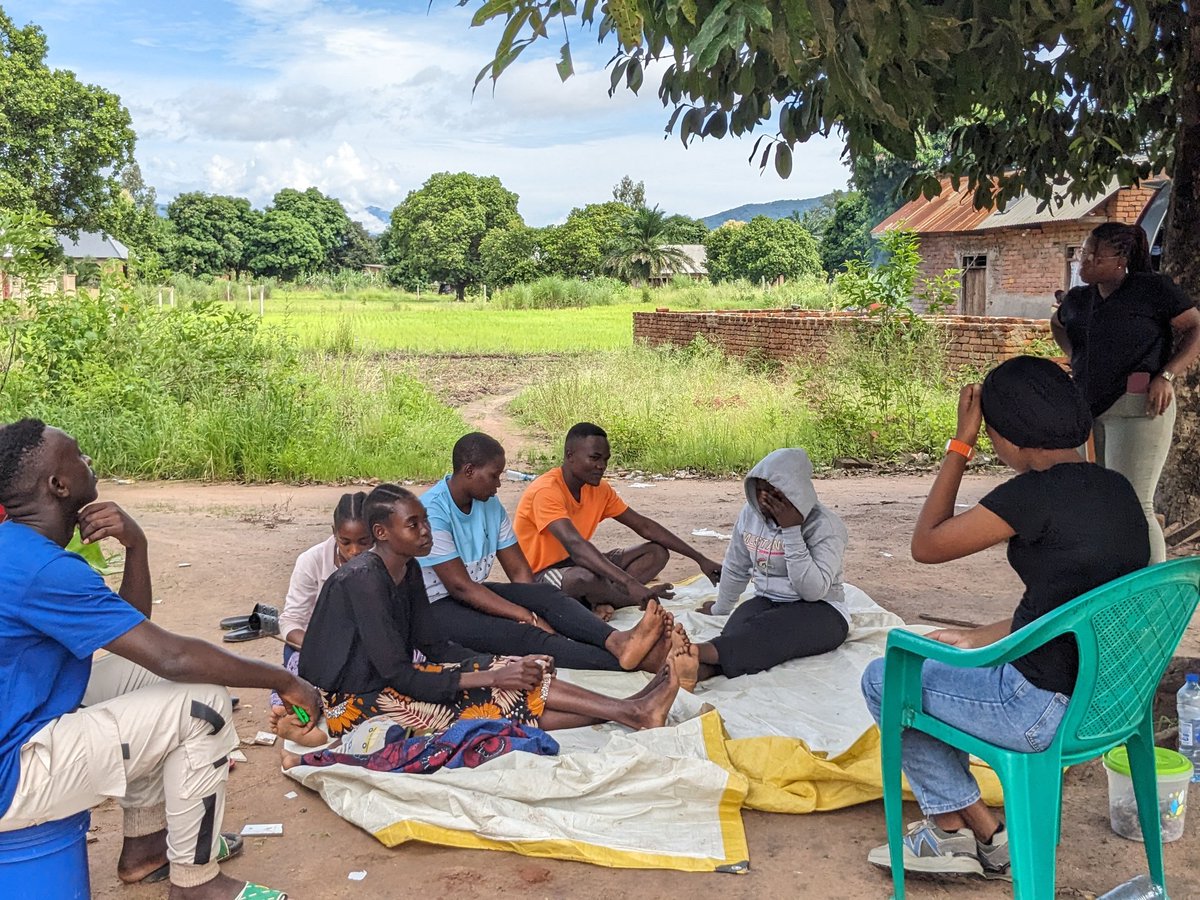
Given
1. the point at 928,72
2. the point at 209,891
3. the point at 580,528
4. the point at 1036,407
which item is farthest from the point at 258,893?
the point at 928,72

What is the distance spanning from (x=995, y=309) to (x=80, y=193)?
24.1m

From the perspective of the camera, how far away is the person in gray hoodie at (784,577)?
14.6 ft

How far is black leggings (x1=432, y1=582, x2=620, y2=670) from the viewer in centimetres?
435

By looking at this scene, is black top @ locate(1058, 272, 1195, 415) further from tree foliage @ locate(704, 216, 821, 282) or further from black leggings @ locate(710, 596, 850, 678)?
tree foliage @ locate(704, 216, 821, 282)

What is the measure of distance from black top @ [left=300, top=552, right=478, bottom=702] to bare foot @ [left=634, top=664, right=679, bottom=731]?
67 centimetres

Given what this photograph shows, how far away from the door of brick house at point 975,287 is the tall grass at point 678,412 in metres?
10.5

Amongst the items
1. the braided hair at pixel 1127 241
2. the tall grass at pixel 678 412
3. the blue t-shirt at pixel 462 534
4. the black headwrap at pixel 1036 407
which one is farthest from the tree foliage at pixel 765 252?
the black headwrap at pixel 1036 407

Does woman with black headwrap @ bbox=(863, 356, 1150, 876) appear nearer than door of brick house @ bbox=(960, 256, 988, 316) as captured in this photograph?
Yes

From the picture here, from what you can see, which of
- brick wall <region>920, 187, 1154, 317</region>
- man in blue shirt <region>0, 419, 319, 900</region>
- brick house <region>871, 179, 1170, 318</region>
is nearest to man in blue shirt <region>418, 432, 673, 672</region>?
man in blue shirt <region>0, 419, 319, 900</region>

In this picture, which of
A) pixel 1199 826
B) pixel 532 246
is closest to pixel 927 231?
pixel 1199 826

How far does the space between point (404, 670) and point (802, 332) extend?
41.8 feet

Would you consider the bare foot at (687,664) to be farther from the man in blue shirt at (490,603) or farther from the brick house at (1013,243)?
the brick house at (1013,243)

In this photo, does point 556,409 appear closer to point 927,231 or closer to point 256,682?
point 256,682

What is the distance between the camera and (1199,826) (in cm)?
316
